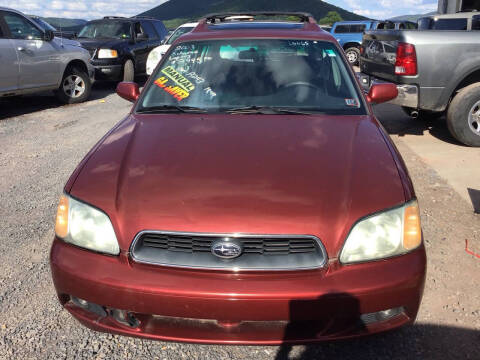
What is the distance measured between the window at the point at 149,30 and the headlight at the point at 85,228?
36.4 ft

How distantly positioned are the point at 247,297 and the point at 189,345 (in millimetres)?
734

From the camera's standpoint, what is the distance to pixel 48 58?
335 inches

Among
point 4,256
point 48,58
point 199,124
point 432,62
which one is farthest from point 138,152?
point 48,58

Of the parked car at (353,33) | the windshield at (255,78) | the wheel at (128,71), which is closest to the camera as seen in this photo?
the windshield at (255,78)

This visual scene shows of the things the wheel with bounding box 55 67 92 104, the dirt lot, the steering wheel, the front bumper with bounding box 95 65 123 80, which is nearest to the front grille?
the dirt lot

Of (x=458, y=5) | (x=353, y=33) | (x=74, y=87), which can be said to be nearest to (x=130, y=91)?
(x=74, y=87)

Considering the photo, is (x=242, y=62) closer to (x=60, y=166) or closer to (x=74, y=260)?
(x=74, y=260)

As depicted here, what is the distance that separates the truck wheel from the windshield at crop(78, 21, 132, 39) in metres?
8.48

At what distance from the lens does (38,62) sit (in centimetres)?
830

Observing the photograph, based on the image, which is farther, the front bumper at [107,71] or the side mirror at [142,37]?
the side mirror at [142,37]

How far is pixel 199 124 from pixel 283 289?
4.19 ft

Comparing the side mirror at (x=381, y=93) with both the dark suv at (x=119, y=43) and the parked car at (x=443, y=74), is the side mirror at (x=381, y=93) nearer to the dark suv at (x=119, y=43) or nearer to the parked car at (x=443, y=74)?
the parked car at (x=443, y=74)

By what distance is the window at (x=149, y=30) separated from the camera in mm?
12391

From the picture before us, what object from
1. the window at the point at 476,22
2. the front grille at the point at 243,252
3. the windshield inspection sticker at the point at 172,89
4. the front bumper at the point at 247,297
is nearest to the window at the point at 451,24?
the window at the point at 476,22
